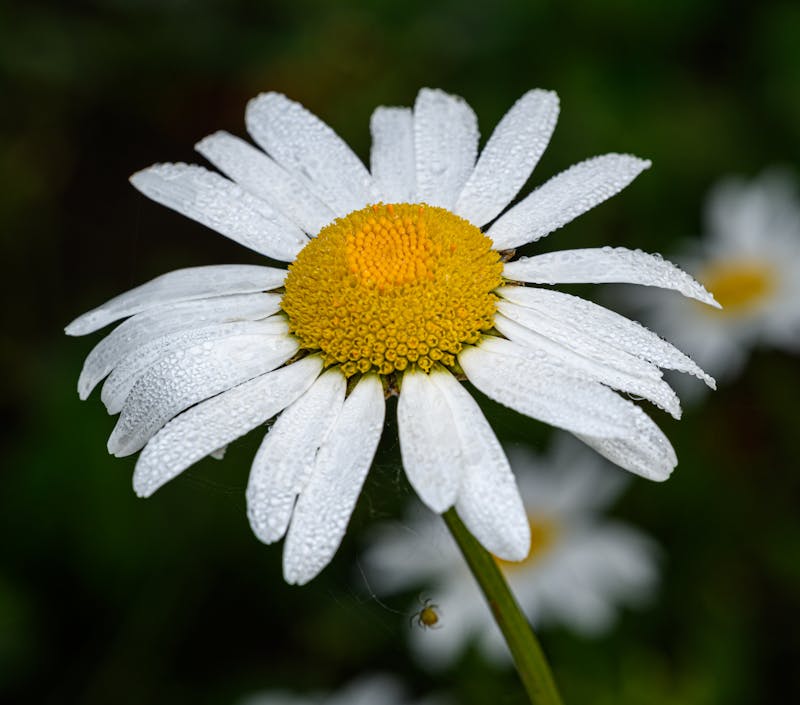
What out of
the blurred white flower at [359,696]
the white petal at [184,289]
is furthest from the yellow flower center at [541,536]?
the white petal at [184,289]

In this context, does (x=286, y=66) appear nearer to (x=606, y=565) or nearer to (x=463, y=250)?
(x=606, y=565)

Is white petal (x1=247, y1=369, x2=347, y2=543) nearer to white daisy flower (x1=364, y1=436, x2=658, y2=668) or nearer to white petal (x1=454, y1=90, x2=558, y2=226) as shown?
white petal (x1=454, y1=90, x2=558, y2=226)

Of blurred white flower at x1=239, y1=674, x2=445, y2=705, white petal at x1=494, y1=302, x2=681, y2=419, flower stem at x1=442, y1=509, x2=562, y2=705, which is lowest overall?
blurred white flower at x1=239, y1=674, x2=445, y2=705

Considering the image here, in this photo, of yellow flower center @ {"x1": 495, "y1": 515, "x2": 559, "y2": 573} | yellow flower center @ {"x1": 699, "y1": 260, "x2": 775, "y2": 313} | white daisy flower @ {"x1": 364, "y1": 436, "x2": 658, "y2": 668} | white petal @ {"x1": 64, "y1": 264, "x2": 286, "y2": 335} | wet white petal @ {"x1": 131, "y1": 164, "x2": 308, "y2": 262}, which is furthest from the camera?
yellow flower center @ {"x1": 699, "y1": 260, "x2": 775, "y2": 313}

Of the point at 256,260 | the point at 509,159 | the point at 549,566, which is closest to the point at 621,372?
the point at 509,159

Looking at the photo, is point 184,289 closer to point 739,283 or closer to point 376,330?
point 376,330

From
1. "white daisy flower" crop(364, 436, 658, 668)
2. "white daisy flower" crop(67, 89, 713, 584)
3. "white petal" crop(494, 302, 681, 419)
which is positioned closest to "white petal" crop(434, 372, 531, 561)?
"white daisy flower" crop(67, 89, 713, 584)

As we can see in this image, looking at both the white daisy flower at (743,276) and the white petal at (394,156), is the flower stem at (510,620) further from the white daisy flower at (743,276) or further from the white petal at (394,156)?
the white daisy flower at (743,276)
